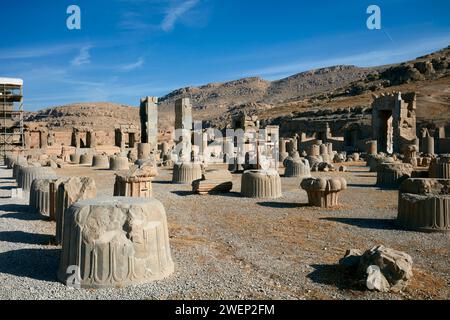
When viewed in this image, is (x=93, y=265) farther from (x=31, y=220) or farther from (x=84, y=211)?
(x=31, y=220)

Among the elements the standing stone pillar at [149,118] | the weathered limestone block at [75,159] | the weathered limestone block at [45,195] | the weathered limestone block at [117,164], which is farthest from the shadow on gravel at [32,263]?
the weathered limestone block at [75,159]

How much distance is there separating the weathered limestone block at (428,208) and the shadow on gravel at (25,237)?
6259 millimetres

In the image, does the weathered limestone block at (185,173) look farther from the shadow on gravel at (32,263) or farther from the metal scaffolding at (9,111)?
the metal scaffolding at (9,111)

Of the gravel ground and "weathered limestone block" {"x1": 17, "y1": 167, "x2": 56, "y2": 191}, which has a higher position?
"weathered limestone block" {"x1": 17, "y1": 167, "x2": 56, "y2": 191}

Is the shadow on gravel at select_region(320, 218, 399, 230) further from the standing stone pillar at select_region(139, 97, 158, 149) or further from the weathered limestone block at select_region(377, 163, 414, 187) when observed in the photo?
the standing stone pillar at select_region(139, 97, 158, 149)

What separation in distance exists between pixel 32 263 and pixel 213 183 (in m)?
7.14

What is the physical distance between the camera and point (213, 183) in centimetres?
1213

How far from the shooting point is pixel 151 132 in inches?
1026

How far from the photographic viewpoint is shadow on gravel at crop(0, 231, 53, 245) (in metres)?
6.53

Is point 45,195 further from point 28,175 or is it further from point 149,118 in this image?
point 149,118

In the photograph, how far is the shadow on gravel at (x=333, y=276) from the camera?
455cm

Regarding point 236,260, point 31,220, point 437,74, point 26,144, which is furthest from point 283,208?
point 437,74

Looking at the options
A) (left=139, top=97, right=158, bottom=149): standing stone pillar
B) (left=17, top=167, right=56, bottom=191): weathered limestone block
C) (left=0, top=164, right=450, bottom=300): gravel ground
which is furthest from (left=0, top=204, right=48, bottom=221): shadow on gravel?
(left=139, top=97, right=158, bottom=149): standing stone pillar

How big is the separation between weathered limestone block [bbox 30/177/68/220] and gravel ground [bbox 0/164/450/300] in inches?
8.6
